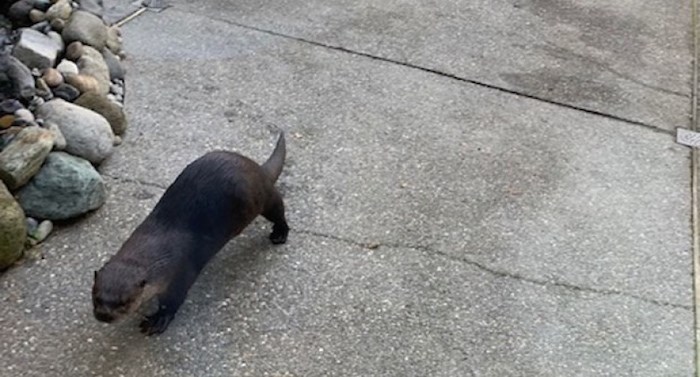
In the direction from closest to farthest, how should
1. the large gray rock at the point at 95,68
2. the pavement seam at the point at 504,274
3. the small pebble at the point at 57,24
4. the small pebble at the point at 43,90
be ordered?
1. the pavement seam at the point at 504,274
2. the small pebble at the point at 43,90
3. the large gray rock at the point at 95,68
4. the small pebble at the point at 57,24

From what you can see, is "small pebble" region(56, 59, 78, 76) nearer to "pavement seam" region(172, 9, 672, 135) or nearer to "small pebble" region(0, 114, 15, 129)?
"small pebble" region(0, 114, 15, 129)

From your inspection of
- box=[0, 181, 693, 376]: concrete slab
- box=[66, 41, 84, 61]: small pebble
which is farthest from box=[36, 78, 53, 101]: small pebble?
box=[0, 181, 693, 376]: concrete slab

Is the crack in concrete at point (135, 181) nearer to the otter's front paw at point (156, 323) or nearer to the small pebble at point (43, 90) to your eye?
the small pebble at point (43, 90)

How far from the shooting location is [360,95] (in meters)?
4.60

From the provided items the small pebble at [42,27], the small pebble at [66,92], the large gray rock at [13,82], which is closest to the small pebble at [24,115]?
the large gray rock at [13,82]

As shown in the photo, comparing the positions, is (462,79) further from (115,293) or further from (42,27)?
(115,293)

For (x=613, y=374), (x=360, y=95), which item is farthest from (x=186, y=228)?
(x=360, y=95)

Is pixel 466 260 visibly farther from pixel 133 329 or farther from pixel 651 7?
pixel 651 7

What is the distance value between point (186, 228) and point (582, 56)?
3302 millimetres

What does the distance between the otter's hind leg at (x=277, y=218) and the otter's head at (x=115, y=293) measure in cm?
72

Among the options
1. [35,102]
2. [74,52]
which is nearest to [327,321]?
[35,102]

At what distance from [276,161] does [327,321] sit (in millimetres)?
846

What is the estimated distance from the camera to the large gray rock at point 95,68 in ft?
13.3

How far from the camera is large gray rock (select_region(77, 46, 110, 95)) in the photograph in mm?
4047
